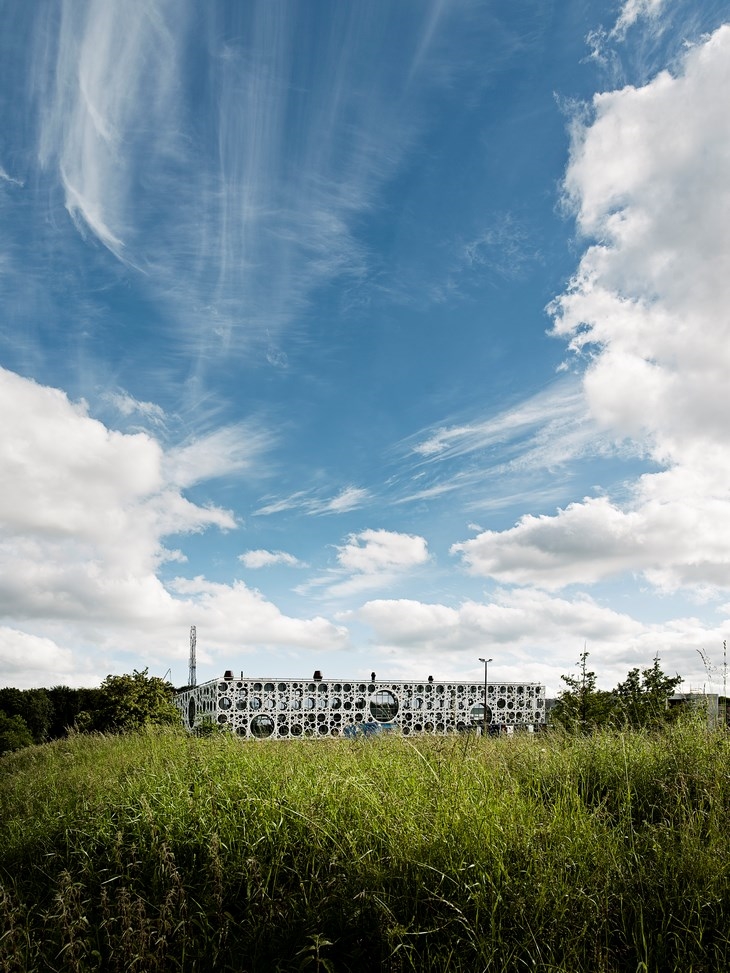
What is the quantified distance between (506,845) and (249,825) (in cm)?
191

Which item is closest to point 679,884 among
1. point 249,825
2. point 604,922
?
point 604,922

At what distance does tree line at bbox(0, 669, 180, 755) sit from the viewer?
1834 centimetres

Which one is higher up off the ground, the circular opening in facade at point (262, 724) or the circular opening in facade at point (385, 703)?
the circular opening in facade at point (385, 703)

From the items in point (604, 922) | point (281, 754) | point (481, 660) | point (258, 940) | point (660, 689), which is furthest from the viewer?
point (481, 660)

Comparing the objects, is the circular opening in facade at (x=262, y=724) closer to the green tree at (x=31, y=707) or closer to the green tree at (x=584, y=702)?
the green tree at (x=31, y=707)

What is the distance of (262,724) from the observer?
1133 inches

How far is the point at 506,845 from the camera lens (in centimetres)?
449

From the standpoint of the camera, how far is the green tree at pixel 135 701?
60.4 feet

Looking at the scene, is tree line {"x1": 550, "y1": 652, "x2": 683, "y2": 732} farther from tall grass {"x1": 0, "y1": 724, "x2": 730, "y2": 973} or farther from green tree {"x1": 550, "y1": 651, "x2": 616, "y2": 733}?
tall grass {"x1": 0, "y1": 724, "x2": 730, "y2": 973}

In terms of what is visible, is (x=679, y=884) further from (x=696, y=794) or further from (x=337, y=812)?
(x=337, y=812)

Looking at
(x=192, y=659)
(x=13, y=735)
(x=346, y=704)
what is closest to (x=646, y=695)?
(x=13, y=735)

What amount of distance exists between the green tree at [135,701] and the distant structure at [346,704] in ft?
28.3

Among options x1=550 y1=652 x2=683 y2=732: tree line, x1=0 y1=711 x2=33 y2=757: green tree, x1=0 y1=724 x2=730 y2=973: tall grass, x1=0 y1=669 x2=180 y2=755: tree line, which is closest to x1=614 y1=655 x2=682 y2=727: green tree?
x1=550 y1=652 x2=683 y2=732: tree line

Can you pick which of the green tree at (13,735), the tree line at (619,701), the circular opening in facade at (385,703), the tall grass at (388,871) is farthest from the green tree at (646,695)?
the circular opening in facade at (385,703)
